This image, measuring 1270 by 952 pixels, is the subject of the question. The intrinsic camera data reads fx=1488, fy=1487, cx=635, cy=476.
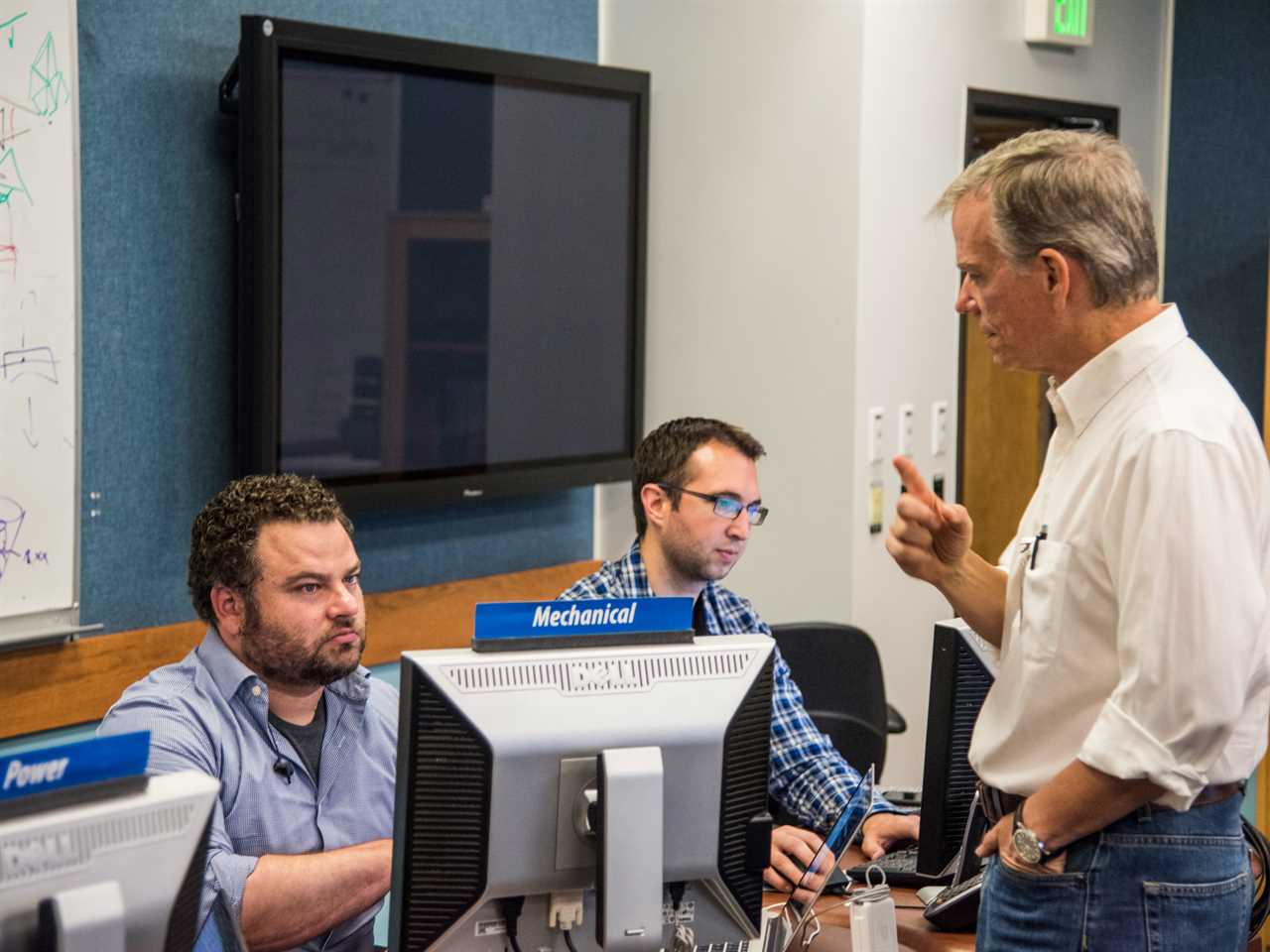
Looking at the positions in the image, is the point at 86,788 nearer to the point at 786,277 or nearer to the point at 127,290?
the point at 127,290

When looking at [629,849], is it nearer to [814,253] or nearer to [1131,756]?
[1131,756]

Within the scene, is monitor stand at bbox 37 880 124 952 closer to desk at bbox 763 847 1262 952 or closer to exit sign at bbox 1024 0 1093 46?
desk at bbox 763 847 1262 952

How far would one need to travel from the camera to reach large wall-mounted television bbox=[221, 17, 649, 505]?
9.61ft

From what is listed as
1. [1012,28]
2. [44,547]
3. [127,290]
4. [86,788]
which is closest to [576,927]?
[86,788]

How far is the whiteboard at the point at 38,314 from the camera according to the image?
250cm

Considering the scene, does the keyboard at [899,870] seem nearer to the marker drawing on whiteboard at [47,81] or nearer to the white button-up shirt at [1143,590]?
the white button-up shirt at [1143,590]

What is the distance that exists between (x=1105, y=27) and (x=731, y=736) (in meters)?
3.58

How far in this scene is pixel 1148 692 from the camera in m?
1.40

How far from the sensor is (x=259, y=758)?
189cm

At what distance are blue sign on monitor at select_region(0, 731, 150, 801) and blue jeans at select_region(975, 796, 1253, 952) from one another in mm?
874

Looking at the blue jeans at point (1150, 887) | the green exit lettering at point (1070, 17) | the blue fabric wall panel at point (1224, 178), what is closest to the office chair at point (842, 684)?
the blue jeans at point (1150, 887)

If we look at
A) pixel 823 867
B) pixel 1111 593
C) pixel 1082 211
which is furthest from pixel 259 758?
pixel 1082 211

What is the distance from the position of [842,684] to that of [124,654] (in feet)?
4.63

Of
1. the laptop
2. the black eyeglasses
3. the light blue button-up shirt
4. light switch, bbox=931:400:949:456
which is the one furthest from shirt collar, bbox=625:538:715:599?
light switch, bbox=931:400:949:456
